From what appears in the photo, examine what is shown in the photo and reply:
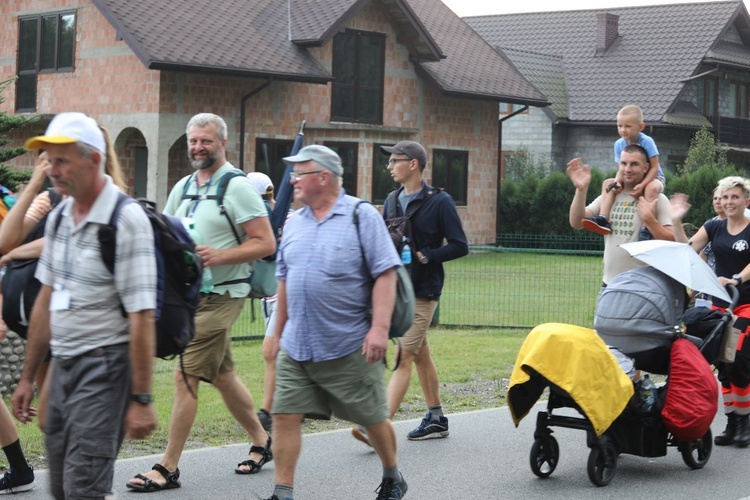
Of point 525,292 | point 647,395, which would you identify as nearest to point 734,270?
point 647,395

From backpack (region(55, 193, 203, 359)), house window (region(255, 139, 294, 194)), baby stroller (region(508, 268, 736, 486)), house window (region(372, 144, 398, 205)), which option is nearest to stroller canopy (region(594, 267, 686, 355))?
baby stroller (region(508, 268, 736, 486))

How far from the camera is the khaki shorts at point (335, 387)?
6.31 m

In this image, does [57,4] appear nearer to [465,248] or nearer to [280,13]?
[280,13]

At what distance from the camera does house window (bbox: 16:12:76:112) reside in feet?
97.1

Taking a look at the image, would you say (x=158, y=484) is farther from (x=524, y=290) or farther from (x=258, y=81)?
(x=258, y=81)

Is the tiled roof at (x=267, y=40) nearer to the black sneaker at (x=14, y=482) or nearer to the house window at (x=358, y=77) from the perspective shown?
the house window at (x=358, y=77)

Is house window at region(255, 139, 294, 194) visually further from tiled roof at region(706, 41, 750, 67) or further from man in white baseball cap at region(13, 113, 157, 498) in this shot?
man in white baseball cap at region(13, 113, 157, 498)

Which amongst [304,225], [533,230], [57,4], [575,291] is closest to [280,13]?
[57,4]

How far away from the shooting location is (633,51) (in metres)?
44.2

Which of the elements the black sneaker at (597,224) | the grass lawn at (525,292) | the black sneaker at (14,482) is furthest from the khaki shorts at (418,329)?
the grass lawn at (525,292)

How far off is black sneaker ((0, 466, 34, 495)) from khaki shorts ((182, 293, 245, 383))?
3.51 feet

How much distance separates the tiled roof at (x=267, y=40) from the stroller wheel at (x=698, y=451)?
1962 cm

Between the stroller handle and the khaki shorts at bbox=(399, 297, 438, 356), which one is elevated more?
the stroller handle

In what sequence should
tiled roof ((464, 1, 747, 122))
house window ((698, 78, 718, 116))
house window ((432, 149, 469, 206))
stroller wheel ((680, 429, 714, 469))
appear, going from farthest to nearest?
house window ((698, 78, 718, 116)) → tiled roof ((464, 1, 747, 122)) → house window ((432, 149, 469, 206)) → stroller wheel ((680, 429, 714, 469))
